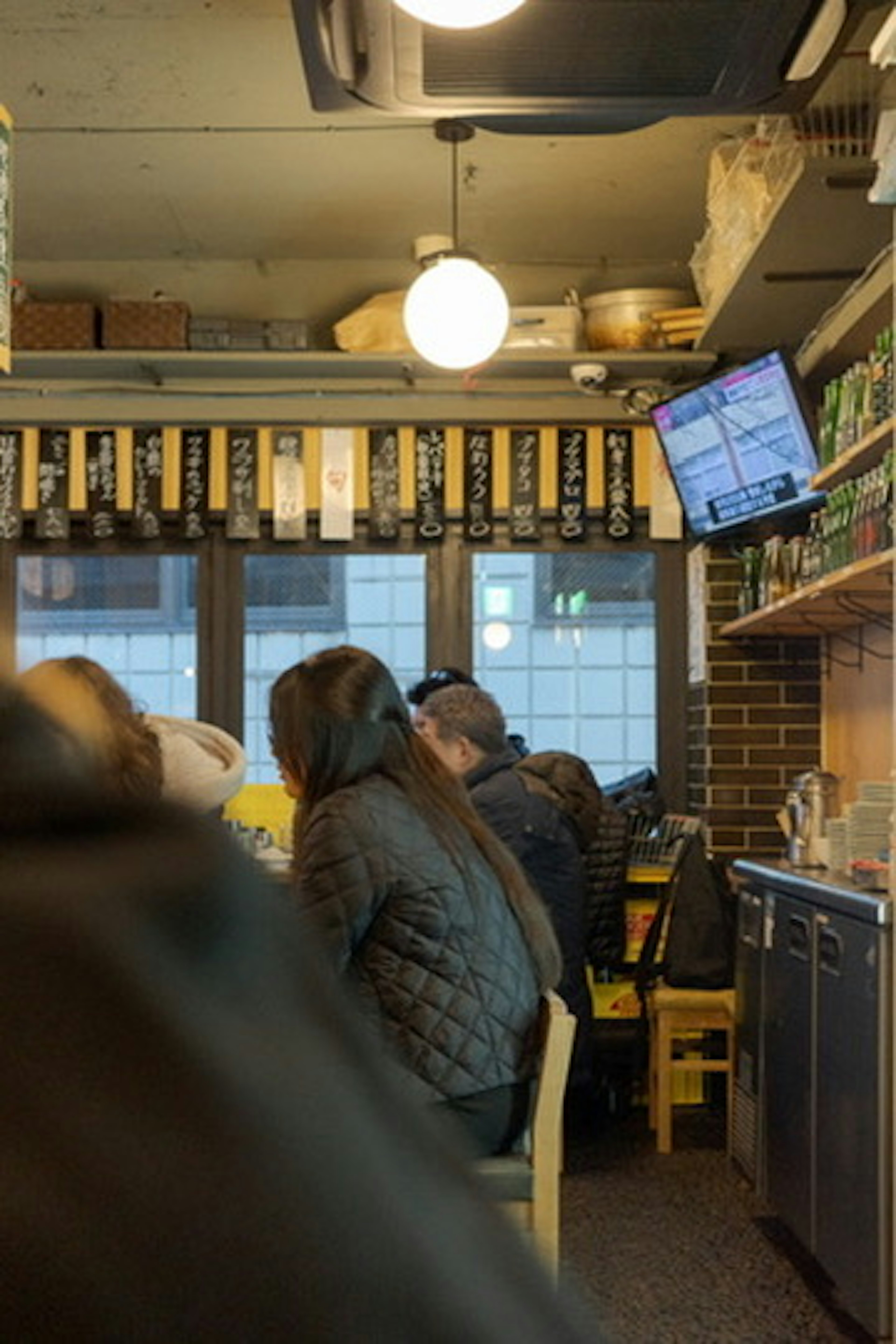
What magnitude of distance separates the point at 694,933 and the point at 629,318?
224 cm

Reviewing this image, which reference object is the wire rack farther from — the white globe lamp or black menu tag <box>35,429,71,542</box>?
black menu tag <box>35,429,71,542</box>

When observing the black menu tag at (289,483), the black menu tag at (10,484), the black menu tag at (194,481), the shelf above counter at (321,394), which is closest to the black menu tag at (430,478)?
the shelf above counter at (321,394)

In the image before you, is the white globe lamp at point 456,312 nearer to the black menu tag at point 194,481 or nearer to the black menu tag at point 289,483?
the black menu tag at point 289,483

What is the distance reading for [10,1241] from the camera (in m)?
0.26

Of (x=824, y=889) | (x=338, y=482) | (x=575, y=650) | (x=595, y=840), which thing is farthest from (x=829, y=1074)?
(x=338, y=482)

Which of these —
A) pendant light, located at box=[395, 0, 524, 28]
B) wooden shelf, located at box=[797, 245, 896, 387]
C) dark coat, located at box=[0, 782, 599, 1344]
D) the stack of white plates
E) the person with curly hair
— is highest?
pendant light, located at box=[395, 0, 524, 28]

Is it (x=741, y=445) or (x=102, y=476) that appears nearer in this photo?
(x=741, y=445)

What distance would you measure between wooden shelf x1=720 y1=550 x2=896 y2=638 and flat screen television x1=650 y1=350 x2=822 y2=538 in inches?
12.9

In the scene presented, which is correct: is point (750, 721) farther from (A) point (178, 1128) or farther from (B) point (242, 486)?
(A) point (178, 1128)

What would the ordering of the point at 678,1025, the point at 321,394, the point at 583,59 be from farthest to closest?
the point at 321,394 < the point at 678,1025 < the point at 583,59

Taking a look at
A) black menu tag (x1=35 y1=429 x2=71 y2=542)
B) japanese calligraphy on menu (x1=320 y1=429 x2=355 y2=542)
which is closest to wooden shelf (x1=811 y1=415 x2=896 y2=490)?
japanese calligraphy on menu (x1=320 y1=429 x2=355 y2=542)

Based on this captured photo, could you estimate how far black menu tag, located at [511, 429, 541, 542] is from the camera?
6.18 meters

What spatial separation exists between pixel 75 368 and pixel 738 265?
2.56 meters

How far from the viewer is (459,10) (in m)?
2.87
